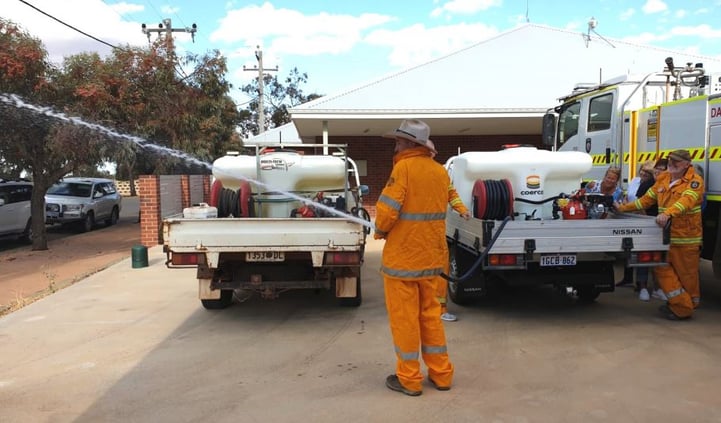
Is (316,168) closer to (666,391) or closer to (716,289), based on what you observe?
(666,391)

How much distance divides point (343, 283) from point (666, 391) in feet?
10.6

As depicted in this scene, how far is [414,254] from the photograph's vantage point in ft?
13.6

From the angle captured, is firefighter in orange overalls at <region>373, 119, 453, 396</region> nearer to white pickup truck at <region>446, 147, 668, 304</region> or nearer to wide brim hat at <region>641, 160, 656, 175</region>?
white pickup truck at <region>446, 147, 668, 304</region>

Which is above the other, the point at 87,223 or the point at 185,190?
the point at 185,190

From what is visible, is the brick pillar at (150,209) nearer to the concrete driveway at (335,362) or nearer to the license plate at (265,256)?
the concrete driveway at (335,362)

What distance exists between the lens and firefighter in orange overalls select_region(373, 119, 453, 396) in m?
4.13

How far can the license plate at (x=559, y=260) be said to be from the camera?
18.7 ft

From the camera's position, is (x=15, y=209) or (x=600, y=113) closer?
(x=600, y=113)

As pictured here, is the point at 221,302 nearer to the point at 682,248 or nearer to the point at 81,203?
the point at 682,248

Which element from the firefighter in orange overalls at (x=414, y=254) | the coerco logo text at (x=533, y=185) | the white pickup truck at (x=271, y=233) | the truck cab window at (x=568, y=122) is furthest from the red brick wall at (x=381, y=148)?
the firefighter in orange overalls at (x=414, y=254)

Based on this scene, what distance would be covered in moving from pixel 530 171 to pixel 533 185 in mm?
170

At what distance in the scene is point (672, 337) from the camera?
218 inches

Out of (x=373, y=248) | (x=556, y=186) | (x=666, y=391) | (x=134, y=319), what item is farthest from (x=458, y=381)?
(x=373, y=248)

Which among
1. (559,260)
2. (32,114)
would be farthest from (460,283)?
(32,114)
